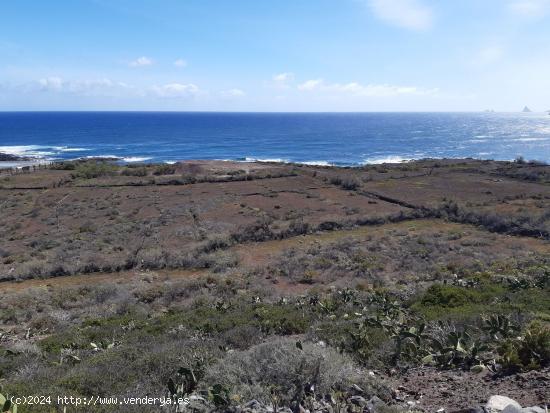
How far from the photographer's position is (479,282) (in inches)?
591

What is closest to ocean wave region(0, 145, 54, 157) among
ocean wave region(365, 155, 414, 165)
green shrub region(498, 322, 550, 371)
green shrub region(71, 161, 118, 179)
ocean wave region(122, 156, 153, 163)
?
ocean wave region(122, 156, 153, 163)

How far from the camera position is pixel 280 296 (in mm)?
15258

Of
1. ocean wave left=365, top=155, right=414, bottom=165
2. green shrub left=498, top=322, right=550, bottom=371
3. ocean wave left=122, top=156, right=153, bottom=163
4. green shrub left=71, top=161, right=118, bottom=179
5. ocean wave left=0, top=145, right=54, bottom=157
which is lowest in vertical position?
ocean wave left=365, top=155, right=414, bottom=165

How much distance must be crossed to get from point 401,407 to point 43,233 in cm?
2642

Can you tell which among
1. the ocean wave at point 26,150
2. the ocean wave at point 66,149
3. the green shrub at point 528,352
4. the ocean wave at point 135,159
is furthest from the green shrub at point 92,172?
the ocean wave at point 66,149

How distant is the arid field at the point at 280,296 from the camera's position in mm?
6863

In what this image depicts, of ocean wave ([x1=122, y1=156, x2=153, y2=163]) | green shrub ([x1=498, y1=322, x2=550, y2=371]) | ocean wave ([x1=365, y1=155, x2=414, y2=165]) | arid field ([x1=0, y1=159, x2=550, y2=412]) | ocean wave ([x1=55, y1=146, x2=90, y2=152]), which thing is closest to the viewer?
arid field ([x1=0, y1=159, x2=550, y2=412])

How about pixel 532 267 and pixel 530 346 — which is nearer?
pixel 530 346

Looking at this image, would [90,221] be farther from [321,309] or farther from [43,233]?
[321,309]

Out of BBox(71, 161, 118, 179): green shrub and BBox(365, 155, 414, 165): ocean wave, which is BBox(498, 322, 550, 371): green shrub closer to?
BBox(71, 161, 118, 179): green shrub

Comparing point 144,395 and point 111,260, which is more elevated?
point 144,395

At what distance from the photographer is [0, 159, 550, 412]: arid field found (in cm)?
686

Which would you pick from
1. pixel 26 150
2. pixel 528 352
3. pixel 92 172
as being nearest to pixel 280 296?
pixel 528 352

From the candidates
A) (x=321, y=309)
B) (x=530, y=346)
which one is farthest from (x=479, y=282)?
(x=530, y=346)
